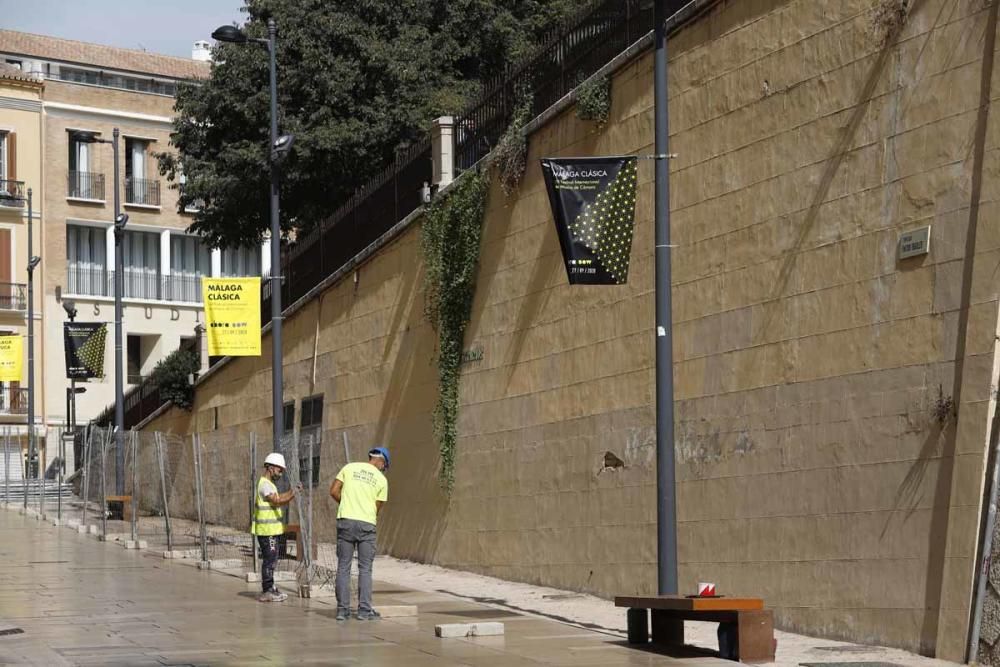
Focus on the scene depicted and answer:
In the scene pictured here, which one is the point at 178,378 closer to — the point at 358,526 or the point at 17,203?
the point at 358,526

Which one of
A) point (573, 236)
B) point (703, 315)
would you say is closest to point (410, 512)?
point (703, 315)

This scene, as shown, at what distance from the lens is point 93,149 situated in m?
58.2

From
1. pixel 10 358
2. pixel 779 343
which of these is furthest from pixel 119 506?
pixel 779 343

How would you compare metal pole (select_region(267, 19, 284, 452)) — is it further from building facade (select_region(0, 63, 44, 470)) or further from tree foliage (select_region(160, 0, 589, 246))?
building facade (select_region(0, 63, 44, 470))

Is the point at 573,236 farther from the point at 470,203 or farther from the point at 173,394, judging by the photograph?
the point at 173,394

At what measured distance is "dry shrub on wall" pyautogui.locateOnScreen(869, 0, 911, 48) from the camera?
13773 millimetres

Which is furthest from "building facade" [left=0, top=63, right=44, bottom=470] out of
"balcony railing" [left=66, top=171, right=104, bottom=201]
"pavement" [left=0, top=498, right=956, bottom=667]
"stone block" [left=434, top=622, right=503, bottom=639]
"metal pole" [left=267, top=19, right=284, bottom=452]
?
"stone block" [left=434, top=622, right=503, bottom=639]

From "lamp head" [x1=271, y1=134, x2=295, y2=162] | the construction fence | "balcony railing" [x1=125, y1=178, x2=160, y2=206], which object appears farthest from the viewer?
"balcony railing" [x1=125, y1=178, x2=160, y2=206]

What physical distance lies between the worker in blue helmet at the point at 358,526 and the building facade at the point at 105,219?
1587 inches

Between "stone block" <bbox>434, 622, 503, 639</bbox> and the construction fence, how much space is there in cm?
461

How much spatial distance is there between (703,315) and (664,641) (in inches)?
159

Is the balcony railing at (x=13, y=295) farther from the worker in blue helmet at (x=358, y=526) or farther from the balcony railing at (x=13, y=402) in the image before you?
the worker in blue helmet at (x=358, y=526)

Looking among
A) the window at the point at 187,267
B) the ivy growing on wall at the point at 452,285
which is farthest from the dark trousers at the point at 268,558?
the window at the point at 187,267

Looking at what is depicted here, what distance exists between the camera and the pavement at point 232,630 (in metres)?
12.8
